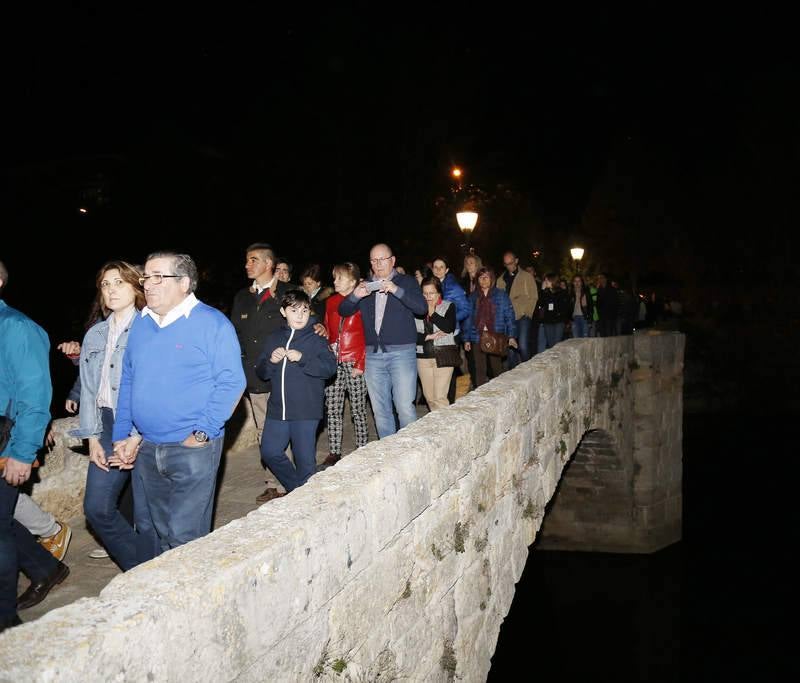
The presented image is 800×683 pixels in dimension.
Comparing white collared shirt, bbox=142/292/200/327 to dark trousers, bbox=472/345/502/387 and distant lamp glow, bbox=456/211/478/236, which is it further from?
distant lamp glow, bbox=456/211/478/236

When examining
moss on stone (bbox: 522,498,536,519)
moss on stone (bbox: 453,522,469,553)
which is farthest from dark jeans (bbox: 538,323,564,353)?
moss on stone (bbox: 453,522,469,553)

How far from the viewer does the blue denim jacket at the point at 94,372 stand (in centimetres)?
377

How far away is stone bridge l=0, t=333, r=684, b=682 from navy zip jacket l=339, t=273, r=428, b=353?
865 millimetres

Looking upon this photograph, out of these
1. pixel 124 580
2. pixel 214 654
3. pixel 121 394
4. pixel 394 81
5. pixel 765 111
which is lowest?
pixel 214 654

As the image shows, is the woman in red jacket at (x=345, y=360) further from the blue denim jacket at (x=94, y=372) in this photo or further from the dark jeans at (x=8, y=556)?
the dark jeans at (x=8, y=556)

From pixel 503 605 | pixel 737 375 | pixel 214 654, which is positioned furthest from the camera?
pixel 737 375

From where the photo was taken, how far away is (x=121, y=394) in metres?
3.46

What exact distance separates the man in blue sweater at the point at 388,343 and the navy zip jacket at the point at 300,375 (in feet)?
2.84

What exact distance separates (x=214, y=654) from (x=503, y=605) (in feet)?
10.1

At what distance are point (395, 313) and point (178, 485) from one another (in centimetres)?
274

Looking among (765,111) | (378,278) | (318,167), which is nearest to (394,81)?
(318,167)

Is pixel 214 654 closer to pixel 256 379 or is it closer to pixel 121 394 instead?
pixel 121 394

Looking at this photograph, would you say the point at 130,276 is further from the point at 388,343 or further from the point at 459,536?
the point at 388,343

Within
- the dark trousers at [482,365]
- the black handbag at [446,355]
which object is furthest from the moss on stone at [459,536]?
the dark trousers at [482,365]
